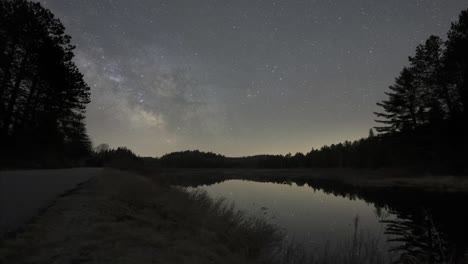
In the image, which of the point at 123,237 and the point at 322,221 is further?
the point at 322,221

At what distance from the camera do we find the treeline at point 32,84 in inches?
948

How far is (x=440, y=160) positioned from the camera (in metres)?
36.4

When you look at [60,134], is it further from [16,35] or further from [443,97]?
[443,97]

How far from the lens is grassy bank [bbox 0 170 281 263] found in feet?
15.9

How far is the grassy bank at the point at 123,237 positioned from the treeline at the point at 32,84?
56.7 ft

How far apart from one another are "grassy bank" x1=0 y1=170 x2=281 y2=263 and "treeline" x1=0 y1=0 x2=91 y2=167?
17.3 m

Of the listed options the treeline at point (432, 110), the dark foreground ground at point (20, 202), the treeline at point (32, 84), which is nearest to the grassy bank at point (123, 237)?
the dark foreground ground at point (20, 202)

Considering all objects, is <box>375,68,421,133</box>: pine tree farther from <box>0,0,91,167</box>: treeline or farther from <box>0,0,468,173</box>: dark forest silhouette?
<box>0,0,91,167</box>: treeline

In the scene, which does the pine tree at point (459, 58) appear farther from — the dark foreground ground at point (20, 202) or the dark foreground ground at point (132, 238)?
the dark foreground ground at point (20, 202)

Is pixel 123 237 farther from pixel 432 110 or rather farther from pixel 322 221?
pixel 432 110

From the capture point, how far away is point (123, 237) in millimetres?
6031

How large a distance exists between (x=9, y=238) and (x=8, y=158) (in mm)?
21247

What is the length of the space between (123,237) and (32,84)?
1090 inches

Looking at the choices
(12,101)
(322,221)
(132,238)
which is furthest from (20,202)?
(12,101)
